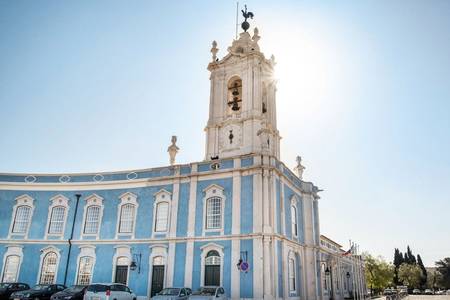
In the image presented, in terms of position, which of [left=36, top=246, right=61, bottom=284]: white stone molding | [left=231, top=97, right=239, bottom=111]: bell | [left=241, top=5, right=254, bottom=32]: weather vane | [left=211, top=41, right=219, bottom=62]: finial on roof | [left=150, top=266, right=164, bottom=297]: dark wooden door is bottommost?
[left=150, top=266, right=164, bottom=297]: dark wooden door

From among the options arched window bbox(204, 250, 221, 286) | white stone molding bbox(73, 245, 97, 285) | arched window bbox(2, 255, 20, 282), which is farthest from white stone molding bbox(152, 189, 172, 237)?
arched window bbox(2, 255, 20, 282)

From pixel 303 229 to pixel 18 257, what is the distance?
73.0 feet

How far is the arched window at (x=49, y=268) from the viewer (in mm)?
26391

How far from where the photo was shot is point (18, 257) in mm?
27188

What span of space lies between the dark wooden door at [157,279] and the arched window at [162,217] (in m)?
2.66

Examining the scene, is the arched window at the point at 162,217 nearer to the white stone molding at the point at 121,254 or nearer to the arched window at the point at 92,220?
the white stone molding at the point at 121,254

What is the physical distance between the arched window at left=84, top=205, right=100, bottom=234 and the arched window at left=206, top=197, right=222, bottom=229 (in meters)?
9.13

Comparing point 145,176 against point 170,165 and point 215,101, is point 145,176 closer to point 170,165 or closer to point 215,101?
point 170,165

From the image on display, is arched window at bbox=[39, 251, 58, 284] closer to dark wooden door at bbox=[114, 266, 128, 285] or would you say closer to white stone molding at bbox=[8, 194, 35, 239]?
white stone molding at bbox=[8, 194, 35, 239]

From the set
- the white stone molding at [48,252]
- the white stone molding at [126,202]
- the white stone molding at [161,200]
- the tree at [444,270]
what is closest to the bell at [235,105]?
the white stone molding at [161,200]

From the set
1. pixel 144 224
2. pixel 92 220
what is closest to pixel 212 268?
pixel 144 224

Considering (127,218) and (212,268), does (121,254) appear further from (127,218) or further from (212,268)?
(212,268)

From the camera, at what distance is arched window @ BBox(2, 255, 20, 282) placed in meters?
26.8

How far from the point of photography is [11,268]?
88.7ft
